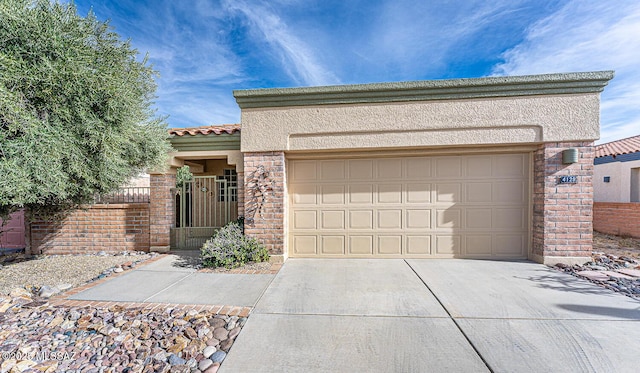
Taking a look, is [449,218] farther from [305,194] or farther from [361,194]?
[305,194]

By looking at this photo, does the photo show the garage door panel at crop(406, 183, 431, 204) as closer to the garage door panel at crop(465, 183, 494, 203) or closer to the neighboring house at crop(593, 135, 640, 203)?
the garage door panel at crop(465, 183, 494, 203)

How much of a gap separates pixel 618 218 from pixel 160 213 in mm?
14444

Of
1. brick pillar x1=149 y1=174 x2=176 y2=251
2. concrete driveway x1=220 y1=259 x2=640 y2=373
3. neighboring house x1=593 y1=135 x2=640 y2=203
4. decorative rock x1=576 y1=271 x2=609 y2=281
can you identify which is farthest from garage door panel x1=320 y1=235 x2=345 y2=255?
neighboring house x1=593 y1=135 x2=640 y2=203

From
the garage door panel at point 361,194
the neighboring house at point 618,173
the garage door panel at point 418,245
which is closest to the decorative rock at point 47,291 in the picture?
the garage door panel at point 361,194

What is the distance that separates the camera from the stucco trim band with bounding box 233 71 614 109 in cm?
515

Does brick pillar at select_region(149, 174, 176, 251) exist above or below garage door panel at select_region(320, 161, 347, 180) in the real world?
below

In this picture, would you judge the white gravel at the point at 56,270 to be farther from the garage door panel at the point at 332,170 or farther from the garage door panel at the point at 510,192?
the garage door panel at the point at 510,192

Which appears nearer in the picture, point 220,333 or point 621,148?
point 220,333

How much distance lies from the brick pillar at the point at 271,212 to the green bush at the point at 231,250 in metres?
0.19

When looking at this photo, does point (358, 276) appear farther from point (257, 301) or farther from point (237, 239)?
point (237, 239)

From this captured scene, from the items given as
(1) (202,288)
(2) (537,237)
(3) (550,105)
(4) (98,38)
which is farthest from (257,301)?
(3) (550,105)

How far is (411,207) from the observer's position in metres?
5.97

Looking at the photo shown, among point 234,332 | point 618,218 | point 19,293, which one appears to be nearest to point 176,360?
point 234,332

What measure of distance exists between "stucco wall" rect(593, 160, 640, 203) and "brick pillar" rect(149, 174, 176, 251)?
1687 cm
